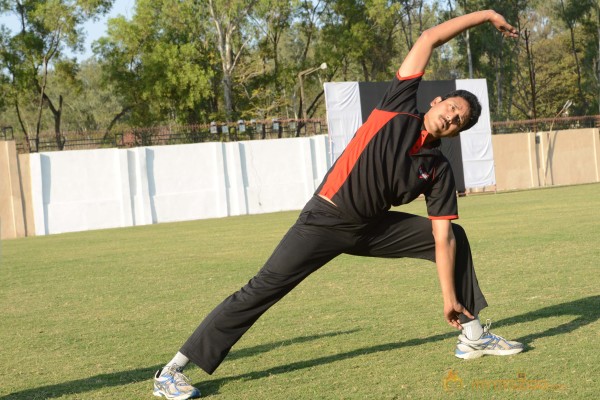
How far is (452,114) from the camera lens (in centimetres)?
521

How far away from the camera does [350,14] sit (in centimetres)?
5391

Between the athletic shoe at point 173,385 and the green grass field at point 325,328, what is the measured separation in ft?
0.40

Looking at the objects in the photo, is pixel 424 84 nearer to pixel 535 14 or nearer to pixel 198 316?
pixel 198 316

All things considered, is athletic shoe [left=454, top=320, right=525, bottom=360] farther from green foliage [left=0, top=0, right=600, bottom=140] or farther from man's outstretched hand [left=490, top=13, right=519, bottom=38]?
green foliage [left=0, top=0, right=600, bottom=140]

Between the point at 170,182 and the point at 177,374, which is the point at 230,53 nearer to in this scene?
the point at 170,182

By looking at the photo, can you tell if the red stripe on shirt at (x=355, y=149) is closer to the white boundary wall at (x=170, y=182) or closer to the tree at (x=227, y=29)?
the white boundary wall at (x=170, y=182)

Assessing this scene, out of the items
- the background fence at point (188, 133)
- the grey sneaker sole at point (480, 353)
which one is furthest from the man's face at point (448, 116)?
the background fence at point (188, 133)

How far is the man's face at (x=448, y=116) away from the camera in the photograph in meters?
5.21

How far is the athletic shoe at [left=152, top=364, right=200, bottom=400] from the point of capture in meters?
5.41

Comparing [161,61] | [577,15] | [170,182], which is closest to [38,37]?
[161,61]

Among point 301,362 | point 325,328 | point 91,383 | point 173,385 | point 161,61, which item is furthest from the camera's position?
point 161,61

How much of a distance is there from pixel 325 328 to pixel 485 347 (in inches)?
73.2

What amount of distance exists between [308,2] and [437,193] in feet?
163

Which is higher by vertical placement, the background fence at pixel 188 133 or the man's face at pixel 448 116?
the background fence at pixel 188 133
